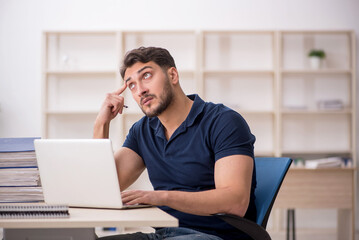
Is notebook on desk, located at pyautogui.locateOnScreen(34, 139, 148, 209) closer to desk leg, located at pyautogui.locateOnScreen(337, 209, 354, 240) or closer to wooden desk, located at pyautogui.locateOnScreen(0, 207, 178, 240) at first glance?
wooden desk, located at pyautogui.locateOnScreen(0, 207, 178, 240)

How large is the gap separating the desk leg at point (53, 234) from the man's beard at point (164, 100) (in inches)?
26.4

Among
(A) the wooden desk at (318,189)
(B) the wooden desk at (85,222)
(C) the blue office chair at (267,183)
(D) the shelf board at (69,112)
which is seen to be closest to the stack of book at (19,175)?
(B) the wooden desk at (85,222)

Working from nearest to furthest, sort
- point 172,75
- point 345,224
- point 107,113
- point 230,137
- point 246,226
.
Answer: point 246,226 < point 230,137 < point 172,75 < point 107,113 < point 345,224

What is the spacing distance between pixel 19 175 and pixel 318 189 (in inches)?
135

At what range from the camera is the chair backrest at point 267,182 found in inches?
74.4

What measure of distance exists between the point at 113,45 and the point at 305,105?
84.5 inches

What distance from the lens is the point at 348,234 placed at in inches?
193

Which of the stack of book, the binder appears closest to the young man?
the binder

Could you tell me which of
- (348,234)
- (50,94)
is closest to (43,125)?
(50,94)

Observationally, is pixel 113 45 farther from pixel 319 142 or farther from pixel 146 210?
pixel 146 210

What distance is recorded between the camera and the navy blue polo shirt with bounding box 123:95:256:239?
1.81 metres

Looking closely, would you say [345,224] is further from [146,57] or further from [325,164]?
[146,57]

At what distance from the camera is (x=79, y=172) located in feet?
5.18

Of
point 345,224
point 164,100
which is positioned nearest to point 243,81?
point 345,224
